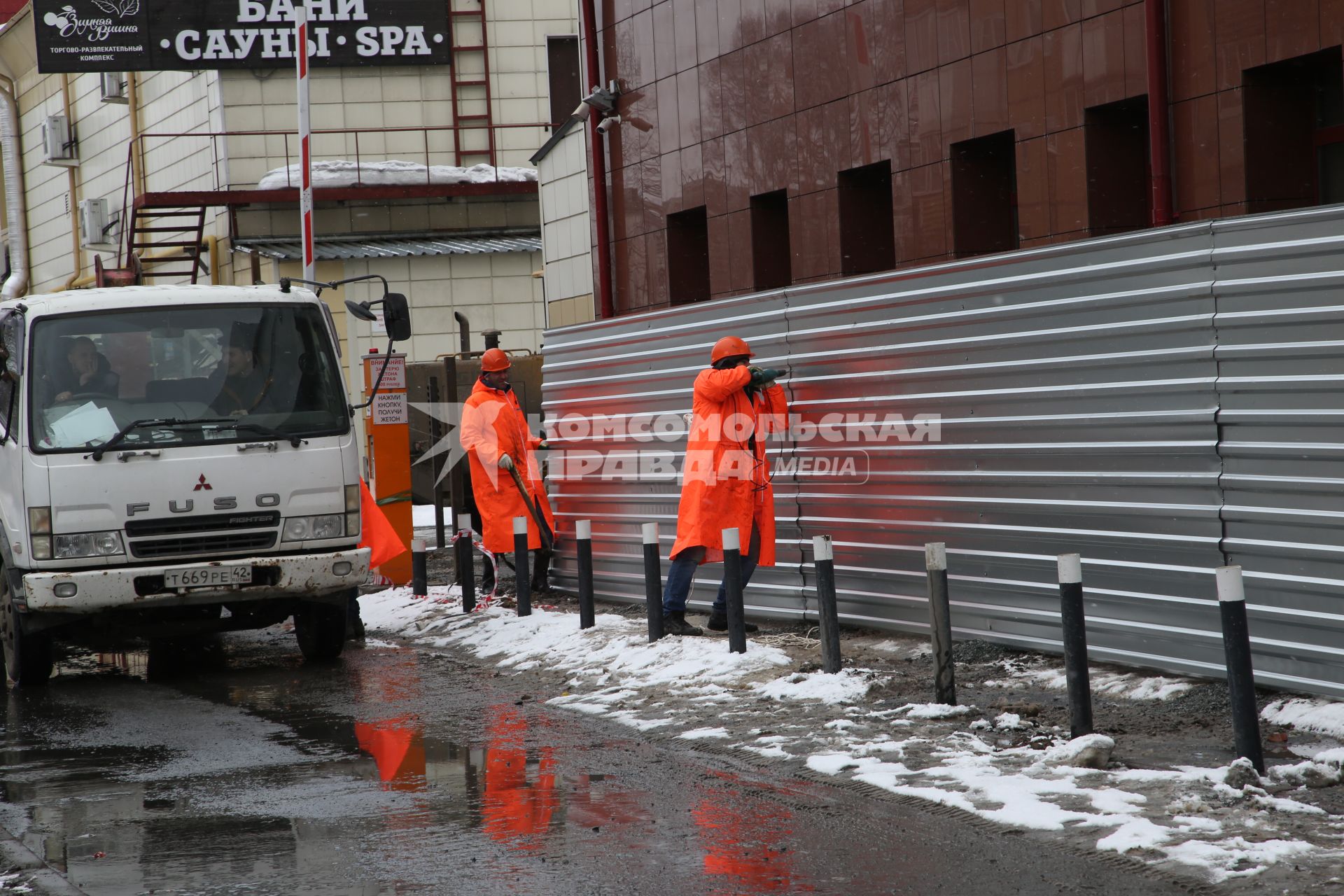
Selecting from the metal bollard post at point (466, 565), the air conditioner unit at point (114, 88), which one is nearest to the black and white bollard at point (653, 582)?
Result: the metal bollard post at point (466, 565)

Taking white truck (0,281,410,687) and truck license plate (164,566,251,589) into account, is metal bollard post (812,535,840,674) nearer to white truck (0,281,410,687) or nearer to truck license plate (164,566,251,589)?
white truck (0,281,410,687)

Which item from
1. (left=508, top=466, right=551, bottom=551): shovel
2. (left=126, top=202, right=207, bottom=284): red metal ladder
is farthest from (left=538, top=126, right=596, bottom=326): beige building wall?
(left=126, top=202, right=207, bottom=284): red metal ladder

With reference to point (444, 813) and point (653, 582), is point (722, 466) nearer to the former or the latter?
point (653, 582)

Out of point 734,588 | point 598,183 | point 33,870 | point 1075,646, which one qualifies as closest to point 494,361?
point 598,183

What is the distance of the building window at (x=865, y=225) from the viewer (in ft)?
41.4

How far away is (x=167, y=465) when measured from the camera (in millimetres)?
9695

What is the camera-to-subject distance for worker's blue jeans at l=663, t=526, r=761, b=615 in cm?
982

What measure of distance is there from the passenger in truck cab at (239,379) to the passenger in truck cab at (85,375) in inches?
24.5

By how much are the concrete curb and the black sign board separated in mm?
19747

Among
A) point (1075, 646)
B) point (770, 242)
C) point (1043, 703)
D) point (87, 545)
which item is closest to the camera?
point (1075, 646)

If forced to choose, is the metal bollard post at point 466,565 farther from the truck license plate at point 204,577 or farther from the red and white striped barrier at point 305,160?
the red and white striped barrier at point 305,160

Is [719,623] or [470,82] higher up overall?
[470,82]

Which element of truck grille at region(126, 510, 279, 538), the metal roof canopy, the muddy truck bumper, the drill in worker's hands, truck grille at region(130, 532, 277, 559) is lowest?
the muddy truck bumper

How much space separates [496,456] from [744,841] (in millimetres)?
7254
